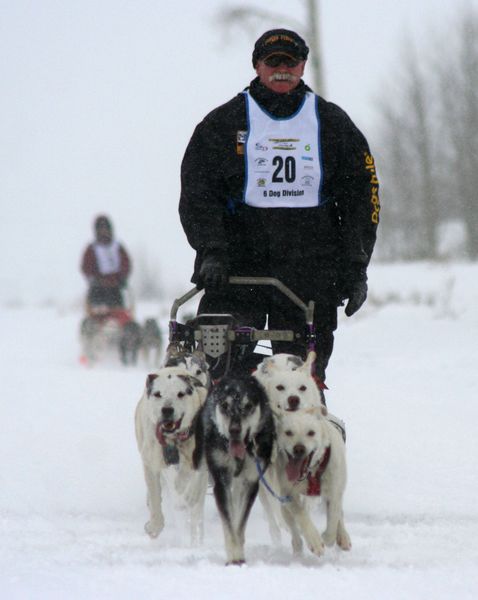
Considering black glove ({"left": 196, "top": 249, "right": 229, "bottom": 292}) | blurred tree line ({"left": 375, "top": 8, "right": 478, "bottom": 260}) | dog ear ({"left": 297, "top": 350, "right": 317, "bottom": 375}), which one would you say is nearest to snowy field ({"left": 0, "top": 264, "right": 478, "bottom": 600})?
dog ear ({"left": 297, "top": 350, "right": 317, "bottom": 375})

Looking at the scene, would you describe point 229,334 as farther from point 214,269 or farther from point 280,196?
point 280,196

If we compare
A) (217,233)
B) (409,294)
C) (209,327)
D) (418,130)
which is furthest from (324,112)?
(418,130)

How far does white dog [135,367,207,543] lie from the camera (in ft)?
12.7

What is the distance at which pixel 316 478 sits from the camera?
3617 mm

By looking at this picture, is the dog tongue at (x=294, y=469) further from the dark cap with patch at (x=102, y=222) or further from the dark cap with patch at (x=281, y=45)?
the dark cap with patch at (x=102, y=222)

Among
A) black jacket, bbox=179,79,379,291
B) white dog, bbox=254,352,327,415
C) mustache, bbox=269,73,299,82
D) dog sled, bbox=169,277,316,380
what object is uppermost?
mustache, bbox=269,73,299,82

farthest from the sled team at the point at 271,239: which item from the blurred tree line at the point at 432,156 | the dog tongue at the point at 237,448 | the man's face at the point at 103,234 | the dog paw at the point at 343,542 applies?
the blurred tree line at the point at 432,156

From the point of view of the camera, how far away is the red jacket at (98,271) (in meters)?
12.4

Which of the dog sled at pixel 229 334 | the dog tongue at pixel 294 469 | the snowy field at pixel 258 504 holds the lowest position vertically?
the snowy field at pixel 258 504

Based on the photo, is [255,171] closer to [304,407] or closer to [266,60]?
[266,60]

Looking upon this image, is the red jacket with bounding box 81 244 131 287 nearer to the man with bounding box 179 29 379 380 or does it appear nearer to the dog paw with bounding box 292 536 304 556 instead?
the man with bounding box 179 29 379 380

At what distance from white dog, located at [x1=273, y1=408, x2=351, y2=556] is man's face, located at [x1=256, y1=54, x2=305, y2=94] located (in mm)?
1372

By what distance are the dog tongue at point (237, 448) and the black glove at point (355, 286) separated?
1.00 meters

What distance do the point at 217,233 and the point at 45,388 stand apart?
555 cm
